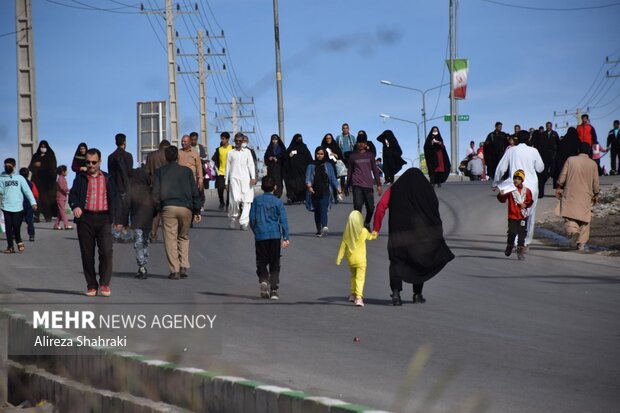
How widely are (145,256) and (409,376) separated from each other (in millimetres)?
8651

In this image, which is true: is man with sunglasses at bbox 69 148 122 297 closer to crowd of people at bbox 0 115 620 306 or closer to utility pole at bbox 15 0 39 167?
crowd of people at bbox 0 115 620 306

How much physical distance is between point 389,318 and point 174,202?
511 cm

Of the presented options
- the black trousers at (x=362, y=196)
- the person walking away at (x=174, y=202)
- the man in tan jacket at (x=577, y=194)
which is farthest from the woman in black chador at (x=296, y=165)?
the person walking away at (x=174, y=202)

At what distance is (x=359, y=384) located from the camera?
8.54m

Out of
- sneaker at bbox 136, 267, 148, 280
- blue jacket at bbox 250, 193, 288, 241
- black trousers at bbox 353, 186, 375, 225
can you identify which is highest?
black trousers at bbox 353, 186, 375, 225

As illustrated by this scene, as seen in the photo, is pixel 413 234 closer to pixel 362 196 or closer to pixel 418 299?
pixel 418 299

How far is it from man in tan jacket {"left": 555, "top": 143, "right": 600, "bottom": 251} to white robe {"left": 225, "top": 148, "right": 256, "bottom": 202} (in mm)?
6732

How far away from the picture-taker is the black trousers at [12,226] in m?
21.2

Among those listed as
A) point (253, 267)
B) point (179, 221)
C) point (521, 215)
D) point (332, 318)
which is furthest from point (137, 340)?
point (521, 215)

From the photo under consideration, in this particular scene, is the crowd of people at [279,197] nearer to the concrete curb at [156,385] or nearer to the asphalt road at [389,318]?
the asphalt road at [389,318]

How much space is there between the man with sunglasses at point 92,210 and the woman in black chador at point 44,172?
14.7m

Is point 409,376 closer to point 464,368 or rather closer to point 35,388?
point 464,368

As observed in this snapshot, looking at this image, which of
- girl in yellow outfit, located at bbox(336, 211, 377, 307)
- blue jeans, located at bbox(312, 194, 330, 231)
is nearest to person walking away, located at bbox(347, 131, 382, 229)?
blue jeans, located at bbox(312, 194, 330, 231)

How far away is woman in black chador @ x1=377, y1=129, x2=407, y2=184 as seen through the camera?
30.8m
